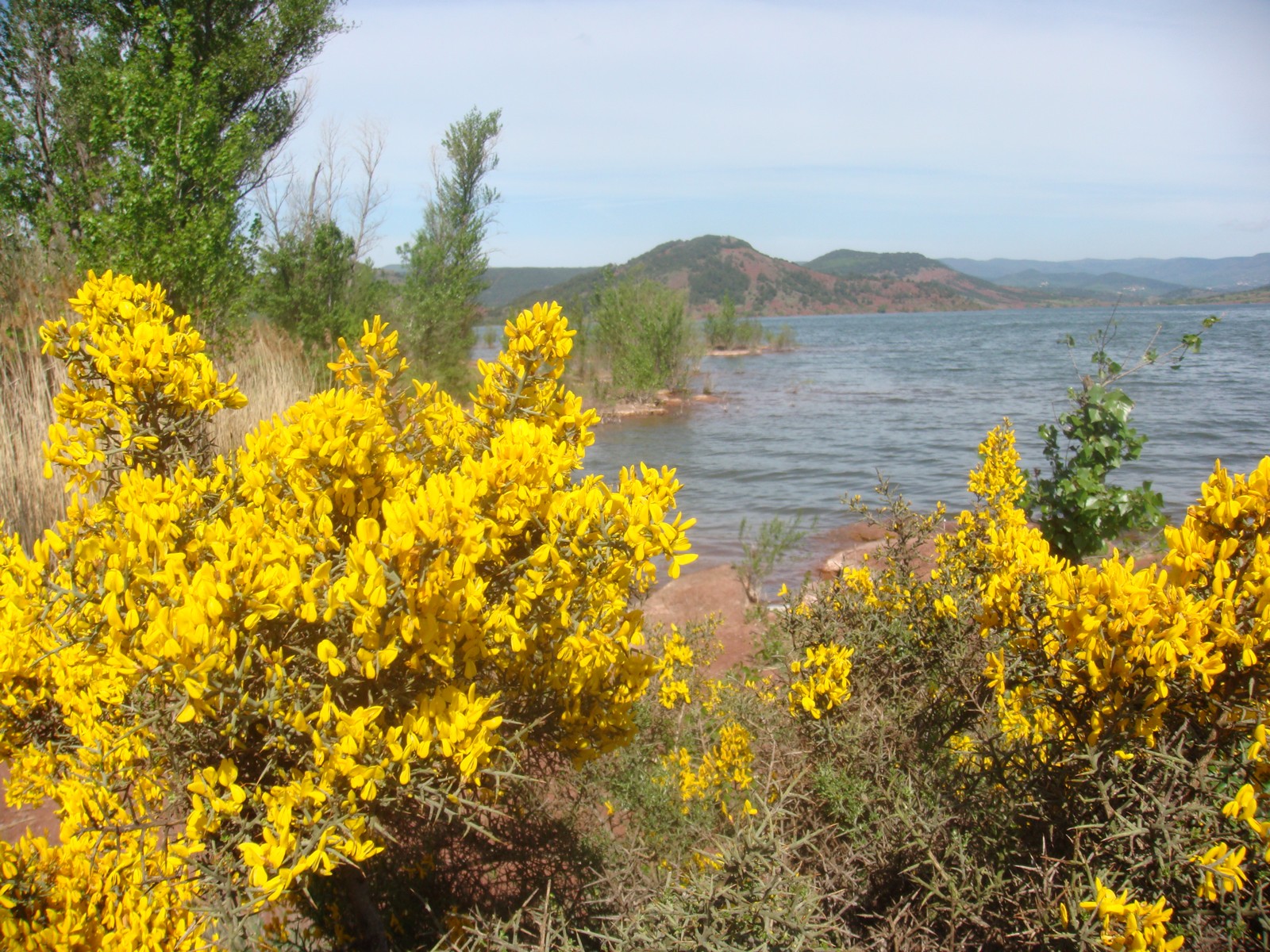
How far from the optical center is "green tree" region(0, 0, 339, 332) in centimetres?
796

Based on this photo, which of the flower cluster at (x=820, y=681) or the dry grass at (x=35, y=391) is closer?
the flower cluster at (x=820, y=681)

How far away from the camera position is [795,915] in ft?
4.83

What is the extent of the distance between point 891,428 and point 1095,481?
15.3 m

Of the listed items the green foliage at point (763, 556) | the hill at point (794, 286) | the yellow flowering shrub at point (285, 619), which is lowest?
the green foliage at point (763, 556)

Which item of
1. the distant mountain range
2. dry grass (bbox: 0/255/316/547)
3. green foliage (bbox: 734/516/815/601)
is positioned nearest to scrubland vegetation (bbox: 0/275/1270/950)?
dry grass (bbox: 0/255/316/547)

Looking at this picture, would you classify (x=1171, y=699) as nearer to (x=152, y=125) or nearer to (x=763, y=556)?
(x=763, y=556)

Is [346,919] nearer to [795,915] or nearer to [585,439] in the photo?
[795,915]

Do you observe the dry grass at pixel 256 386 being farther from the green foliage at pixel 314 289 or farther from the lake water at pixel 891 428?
the green foliage at pixel 314 289

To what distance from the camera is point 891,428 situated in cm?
2012

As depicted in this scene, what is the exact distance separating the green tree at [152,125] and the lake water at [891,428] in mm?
6953

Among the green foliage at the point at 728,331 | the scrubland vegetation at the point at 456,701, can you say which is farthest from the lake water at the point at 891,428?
the green foliage at the point at 728,331

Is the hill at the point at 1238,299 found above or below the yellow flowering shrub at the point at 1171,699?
above

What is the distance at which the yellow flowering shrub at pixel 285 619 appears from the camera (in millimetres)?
1291

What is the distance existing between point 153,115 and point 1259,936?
416 inches
